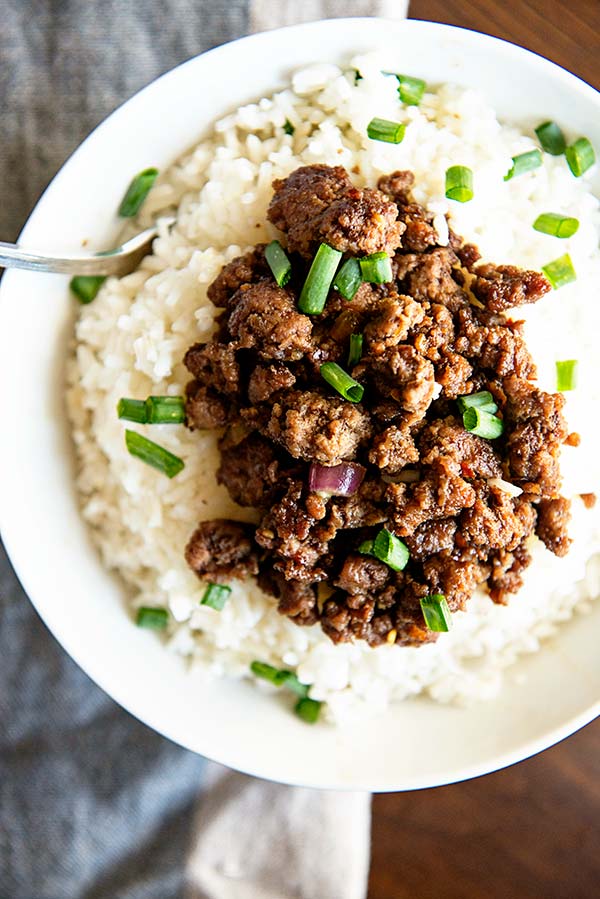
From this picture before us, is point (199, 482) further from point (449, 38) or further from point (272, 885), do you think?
point (272, 885)

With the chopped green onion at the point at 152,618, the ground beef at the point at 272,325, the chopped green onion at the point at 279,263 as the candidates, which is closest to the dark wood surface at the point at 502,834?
the chopped green onion at the point at 152,618

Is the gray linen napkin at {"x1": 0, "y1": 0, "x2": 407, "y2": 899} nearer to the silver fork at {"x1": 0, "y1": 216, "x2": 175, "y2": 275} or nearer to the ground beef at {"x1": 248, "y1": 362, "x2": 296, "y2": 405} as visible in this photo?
the silver fork at {"x1": 0, "y1": 216, "x2": 175, "y2": 275}

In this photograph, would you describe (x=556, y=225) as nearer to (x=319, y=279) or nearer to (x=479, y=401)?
(x=479, y=401)

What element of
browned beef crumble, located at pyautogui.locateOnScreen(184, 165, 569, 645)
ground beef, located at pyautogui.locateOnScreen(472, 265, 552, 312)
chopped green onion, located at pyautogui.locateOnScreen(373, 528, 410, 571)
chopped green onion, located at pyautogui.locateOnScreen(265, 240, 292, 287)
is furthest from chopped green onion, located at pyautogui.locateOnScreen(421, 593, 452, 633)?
chopped green onion, located at pyautogui.locateOnScreen(265, 240, 292, 287)

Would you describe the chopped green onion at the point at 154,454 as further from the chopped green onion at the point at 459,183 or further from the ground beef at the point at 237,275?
the chopped green onion at the point at 459,183

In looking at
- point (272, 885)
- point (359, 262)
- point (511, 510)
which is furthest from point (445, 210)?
point (272, 885)

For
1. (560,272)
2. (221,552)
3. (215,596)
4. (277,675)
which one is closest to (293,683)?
(277,675)
